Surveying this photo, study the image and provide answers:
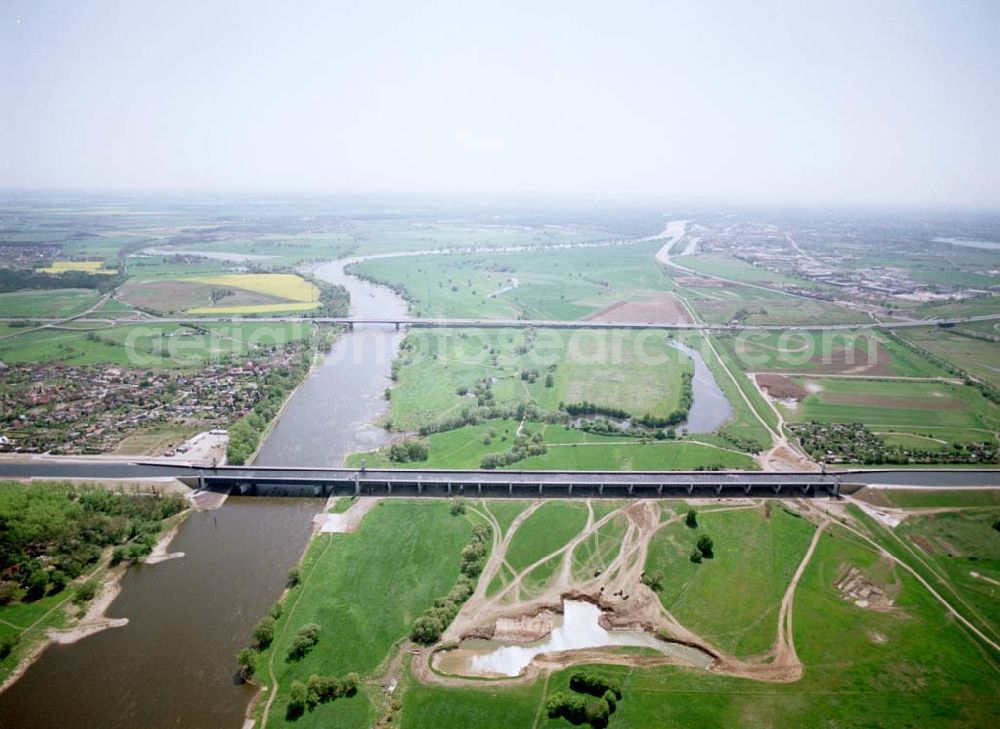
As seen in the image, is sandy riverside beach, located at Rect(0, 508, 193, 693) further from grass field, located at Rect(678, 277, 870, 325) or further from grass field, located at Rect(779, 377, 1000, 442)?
grass field, located at Rect(678, 277, 870, 325)

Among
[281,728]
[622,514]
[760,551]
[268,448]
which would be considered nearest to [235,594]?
[281,728]

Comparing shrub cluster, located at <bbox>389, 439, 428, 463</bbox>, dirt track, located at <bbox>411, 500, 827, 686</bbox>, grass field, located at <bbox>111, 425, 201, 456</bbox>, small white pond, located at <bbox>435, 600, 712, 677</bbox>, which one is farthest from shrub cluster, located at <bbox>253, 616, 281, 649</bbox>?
grass field, located at <bbox>111, 425, 201, 456</bbox>

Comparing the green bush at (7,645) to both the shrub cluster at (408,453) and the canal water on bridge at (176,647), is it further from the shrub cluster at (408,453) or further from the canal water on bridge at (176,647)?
the shrub cluster at (408,453)

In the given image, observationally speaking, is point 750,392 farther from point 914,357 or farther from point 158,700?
point 158,700

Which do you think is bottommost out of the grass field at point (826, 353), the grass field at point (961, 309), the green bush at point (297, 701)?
the green bush at point (297, 701)

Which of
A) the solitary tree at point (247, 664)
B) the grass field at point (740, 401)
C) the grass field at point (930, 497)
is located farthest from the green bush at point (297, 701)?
the grass field at point (740, 401)

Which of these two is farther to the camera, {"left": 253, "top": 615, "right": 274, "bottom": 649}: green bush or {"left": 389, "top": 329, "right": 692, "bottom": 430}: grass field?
{"left": 389, "top": 329, "right": 692, "bottom": 430}: grass field
